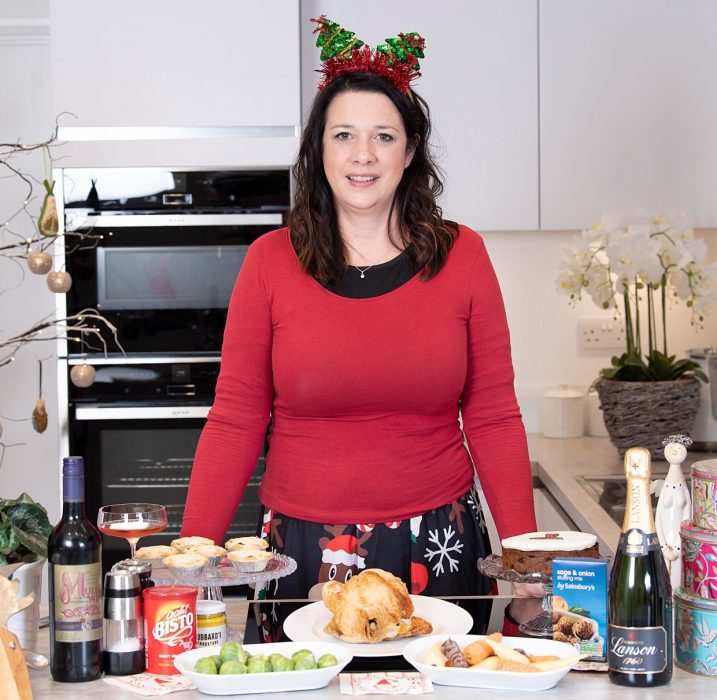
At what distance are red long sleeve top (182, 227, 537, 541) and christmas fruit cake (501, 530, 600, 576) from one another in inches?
13.6

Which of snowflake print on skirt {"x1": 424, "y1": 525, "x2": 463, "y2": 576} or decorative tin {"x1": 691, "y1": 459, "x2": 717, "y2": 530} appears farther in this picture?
snowflake print on skirt {"x1": 424, "y1": 525, "x2": 463, "y2": 576}

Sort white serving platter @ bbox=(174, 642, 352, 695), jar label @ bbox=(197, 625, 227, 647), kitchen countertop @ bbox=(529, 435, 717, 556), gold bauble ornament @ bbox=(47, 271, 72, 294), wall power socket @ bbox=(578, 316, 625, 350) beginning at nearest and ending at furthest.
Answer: white serving platter @ bbox=(174, 642, 352, 695)
jar label @ bbox=(197, 625, 227, 647)
gold bauble ornament @ bbox=(47, 271, 72, 294)
kitchen countertop @ bbox=(529, 435, 717, 556)
wall power socket @ bbox=(578, 316, 625, 350)

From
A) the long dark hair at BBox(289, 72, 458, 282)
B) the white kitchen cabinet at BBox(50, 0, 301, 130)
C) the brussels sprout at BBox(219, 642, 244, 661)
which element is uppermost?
the white kitchen cabinet at BBox(50, 0, 301, 130)

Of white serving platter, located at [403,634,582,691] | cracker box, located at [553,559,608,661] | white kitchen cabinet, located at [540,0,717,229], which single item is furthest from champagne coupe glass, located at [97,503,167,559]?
white kitchen cabinet, located at [540,0,717,229]

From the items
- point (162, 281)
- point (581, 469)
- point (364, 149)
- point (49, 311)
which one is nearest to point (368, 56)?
point (364, 149)

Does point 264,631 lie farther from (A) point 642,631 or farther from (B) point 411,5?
(B) point 411,5

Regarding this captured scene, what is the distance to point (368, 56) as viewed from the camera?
67.1 inches

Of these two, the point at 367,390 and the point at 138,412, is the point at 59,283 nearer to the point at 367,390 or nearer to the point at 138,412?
the point at 367,390

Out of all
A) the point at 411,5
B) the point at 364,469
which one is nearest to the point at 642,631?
the point at 364,469

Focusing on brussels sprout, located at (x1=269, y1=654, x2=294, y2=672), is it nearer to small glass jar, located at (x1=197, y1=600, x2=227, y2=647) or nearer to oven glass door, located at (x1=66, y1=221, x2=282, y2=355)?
small glass jar, located at (x1=197, y1=600, x2=227, y2=647)

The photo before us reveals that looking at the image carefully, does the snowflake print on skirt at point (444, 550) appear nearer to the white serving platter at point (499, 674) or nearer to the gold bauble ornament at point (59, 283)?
the white serving platter at point (499, 674)

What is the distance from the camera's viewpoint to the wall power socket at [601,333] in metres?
3.21

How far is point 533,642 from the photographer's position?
113 centimetres

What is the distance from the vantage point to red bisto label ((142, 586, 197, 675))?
43.6 inches
